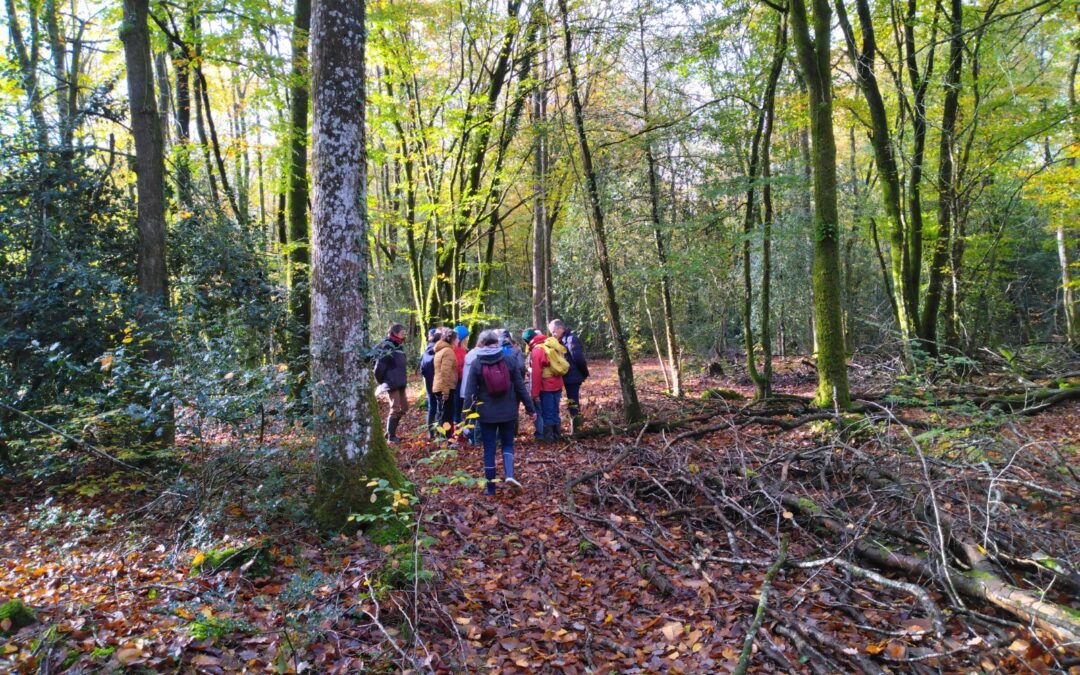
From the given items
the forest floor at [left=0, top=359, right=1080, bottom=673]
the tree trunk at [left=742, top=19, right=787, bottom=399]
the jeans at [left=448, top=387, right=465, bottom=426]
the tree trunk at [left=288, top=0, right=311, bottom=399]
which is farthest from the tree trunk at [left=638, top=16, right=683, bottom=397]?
the tree trunk at [left=288, top=0, right=311, bottom=399]

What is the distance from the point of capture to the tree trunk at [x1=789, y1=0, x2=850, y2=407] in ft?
27.3

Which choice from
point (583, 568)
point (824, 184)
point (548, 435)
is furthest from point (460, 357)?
point (824, 184)

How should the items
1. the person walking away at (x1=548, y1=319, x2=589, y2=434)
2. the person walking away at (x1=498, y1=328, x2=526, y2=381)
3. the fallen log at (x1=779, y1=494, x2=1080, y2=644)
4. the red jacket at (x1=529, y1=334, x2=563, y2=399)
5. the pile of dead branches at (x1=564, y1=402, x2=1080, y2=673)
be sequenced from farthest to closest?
the person walking away at (x1=548, y1=319, x2=589, y2=434), the red jacket at (x1=529, y1=334, x2=563, y2=399), the person walking away at (x1=498, y1=328, x2=526, y2=381), the pile of dead branches at (x1=564, y1=402, x2=1080, y2=673), the fallen log at (x1=779, y1=494, x2=1080, y2=644)

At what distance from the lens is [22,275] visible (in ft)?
22.7

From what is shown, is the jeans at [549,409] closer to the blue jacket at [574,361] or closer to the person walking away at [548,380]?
the person walking away at [548,380]

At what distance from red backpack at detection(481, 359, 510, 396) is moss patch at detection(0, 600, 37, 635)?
4512mm

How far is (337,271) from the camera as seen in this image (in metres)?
5.14

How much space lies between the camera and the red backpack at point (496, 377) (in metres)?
7.00

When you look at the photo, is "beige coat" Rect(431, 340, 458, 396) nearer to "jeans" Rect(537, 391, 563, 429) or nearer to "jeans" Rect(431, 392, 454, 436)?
"jeans" Rect(431, 392, 454, 436)

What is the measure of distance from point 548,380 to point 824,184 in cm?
527

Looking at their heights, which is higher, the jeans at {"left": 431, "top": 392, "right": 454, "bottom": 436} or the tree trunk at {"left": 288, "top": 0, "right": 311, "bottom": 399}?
the tree trunk at {"left": 288, "top": 0, "right": 311, "bottom": 399}

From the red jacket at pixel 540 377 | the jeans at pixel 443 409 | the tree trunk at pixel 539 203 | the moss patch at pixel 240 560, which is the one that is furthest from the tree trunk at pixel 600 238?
the moss patch at pixel 240 560

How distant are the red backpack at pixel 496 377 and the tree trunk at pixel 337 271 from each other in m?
2.03

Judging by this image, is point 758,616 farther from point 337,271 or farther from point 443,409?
point 443,409
